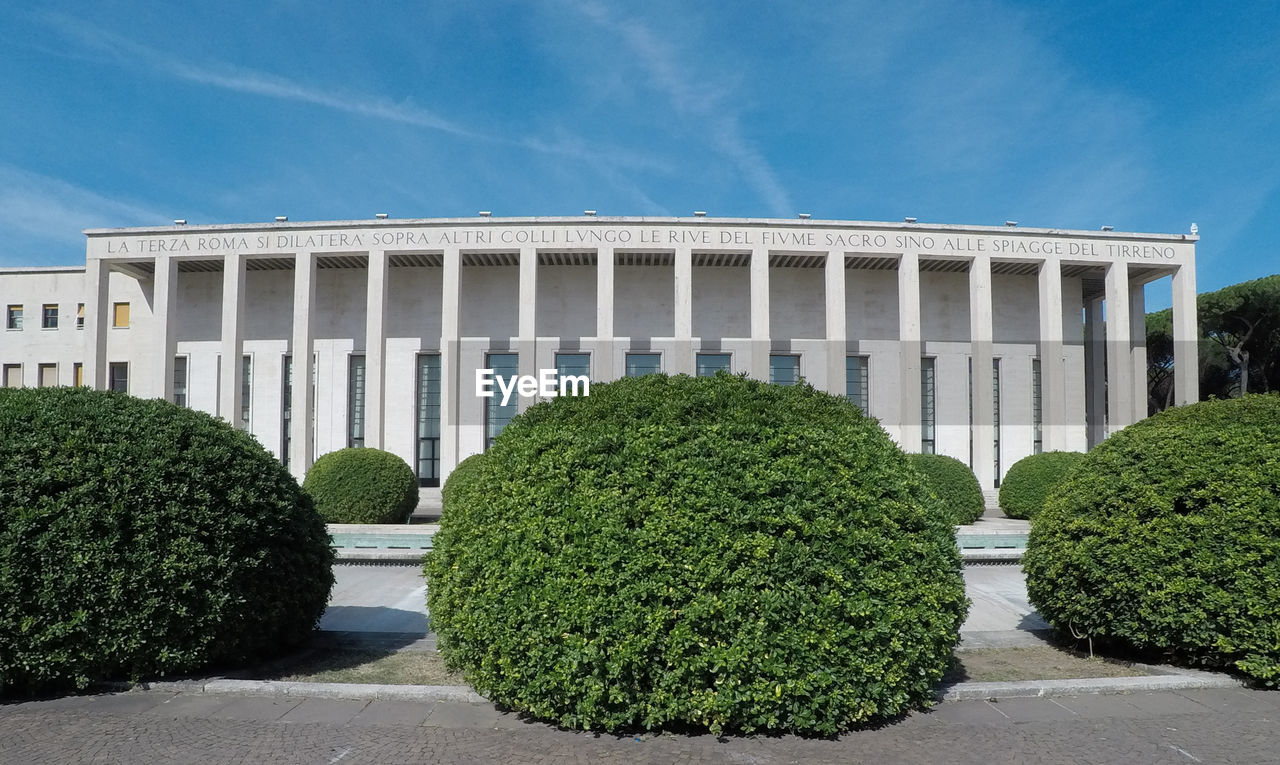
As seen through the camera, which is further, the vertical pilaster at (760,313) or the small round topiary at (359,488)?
the vertical pilaster at (760,313)

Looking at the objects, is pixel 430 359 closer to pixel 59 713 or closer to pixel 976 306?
pixel 976 306

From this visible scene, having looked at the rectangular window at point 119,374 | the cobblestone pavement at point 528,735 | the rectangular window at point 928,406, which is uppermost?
the rectangular window at point 119,374

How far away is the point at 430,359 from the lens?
2986cm


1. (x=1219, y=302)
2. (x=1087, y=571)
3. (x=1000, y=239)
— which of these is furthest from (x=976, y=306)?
(x=1219, y=302)

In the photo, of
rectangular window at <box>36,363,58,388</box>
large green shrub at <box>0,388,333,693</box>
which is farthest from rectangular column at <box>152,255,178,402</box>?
large green shrub at <box>0,388,333,693</box>

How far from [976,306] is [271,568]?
2689cm

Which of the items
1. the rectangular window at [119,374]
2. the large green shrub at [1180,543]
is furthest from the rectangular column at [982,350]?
the rectangular window at [119,374]

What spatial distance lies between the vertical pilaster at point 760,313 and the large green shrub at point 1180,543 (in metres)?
20.0

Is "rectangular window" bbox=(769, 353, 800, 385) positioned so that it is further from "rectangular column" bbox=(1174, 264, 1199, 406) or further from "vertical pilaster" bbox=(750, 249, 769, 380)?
"rectangular column" bbox=(1174, 264, 1199, 406)

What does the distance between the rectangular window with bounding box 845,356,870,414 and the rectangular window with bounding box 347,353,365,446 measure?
61.7 feet

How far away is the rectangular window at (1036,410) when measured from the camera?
98.1 feet

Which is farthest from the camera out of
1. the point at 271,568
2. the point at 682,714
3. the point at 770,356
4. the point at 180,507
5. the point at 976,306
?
the point at 770,356

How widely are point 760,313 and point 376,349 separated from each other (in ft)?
44.6

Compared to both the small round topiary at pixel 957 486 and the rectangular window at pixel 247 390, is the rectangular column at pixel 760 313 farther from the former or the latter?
the rectangular window at pixel 247 390
